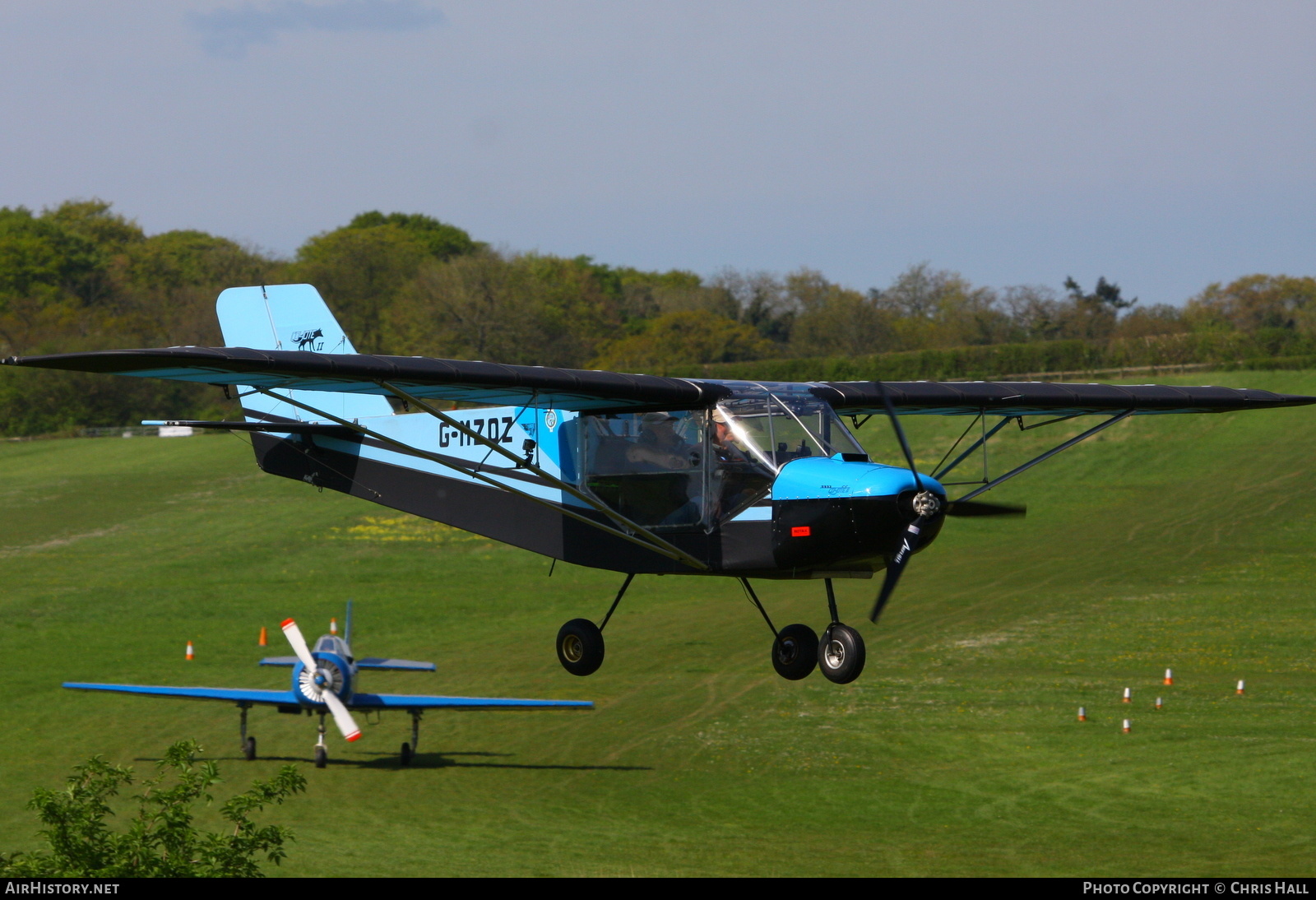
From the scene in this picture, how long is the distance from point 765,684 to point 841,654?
186ft

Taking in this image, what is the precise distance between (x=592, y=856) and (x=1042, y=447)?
5411 cm

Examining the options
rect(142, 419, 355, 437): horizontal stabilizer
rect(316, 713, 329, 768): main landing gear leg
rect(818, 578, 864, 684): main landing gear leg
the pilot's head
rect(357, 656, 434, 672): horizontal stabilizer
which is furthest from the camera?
rect(316, 713, 329, 768): main landing gear leg

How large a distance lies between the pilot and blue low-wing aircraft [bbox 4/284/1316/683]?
2 cm

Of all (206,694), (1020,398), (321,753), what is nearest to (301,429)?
(1020,398)

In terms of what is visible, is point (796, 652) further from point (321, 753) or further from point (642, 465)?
point (321, 753)

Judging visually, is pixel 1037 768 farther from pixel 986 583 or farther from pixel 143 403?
pixel 143 403

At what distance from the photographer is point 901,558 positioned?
17609 millimetres

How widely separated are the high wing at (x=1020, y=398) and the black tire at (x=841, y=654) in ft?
11.0

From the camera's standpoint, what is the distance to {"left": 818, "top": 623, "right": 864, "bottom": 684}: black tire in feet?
60.0

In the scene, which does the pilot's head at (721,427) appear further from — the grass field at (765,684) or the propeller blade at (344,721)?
the grass field at (765,684)

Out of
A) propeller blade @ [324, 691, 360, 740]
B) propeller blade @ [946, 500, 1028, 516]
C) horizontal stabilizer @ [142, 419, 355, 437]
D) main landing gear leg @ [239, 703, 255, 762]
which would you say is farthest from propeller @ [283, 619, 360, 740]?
propeller blade @ [946, 500, 1028, 516]

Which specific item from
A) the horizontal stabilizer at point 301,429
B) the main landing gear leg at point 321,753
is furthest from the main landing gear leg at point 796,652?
the main landing gear leg at point 321,753

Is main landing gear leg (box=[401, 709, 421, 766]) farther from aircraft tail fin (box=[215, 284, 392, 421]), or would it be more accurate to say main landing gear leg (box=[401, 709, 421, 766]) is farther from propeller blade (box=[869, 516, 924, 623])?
propeller blade (box=[869, 516, 924, 623])
